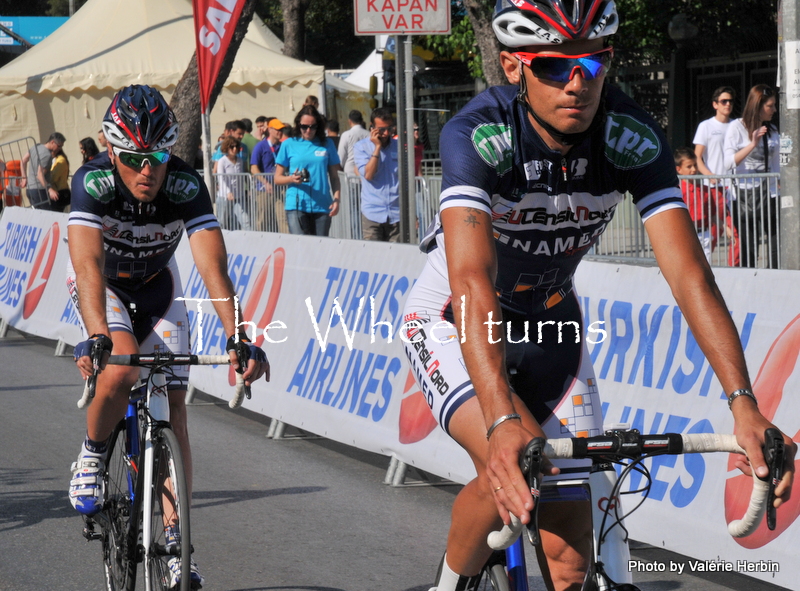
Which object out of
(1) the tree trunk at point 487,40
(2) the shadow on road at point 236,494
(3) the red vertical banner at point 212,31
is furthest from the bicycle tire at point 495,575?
(1) the tree trunk at point 487,40

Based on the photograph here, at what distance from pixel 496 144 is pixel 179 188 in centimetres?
227

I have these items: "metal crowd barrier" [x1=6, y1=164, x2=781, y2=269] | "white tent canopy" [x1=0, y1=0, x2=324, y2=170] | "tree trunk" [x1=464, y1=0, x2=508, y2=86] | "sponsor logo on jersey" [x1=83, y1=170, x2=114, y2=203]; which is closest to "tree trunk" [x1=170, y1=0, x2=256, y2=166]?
"tree trunk" [x1=464, y1=0, x2=508, y2=86]

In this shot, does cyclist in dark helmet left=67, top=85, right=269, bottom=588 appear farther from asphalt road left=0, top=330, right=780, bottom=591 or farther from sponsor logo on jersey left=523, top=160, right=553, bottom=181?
sponsor logo on jersey left=523, top=160, right=553, bottom=181

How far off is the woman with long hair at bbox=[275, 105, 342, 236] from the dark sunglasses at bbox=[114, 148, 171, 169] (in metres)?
9.45

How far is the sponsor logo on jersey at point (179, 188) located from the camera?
485cm

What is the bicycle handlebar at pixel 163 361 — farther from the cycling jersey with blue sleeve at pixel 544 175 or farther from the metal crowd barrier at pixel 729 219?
the metal crowd barrier at pixel 729 219

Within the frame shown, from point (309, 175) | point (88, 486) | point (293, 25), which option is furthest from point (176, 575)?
point (293, 25)

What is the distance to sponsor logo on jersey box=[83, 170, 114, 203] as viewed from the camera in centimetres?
469

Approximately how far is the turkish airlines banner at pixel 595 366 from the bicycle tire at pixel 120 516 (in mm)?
1723

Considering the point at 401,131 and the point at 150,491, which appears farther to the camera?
the point at 401,131

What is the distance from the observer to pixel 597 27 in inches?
113

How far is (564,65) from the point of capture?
2869 millimetres

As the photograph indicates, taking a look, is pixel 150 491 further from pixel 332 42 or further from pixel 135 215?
pixel 332 42

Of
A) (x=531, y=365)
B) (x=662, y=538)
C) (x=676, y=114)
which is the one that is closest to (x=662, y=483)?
(x=662, y=538)
